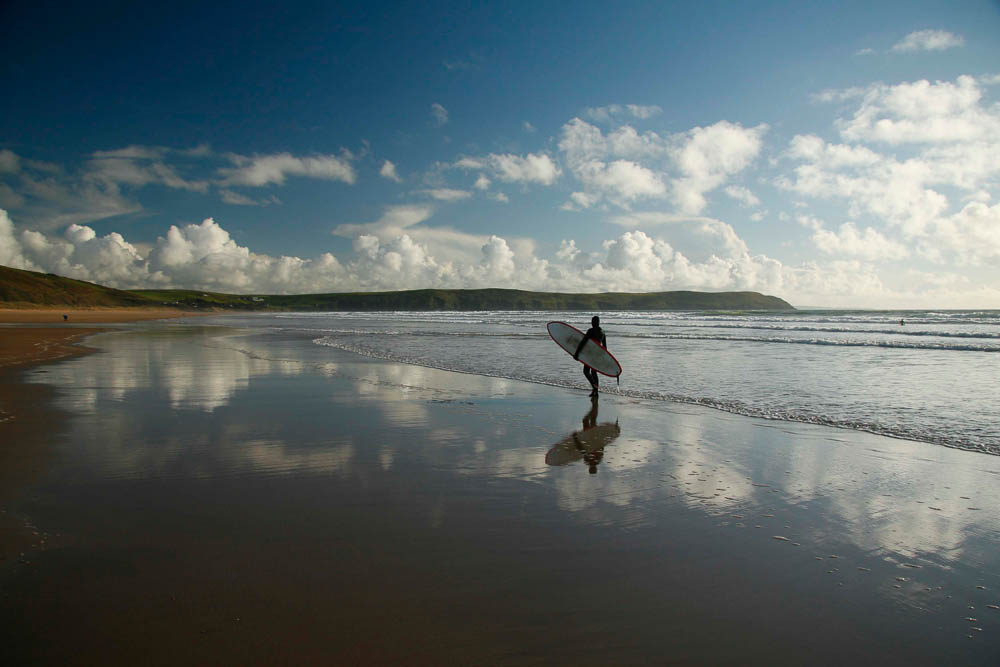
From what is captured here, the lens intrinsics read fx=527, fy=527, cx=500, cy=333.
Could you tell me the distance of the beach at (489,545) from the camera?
3.15 m

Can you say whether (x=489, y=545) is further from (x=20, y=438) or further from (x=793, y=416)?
(x=793, y=416)

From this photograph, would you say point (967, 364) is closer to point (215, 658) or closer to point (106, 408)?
point (215, 658)

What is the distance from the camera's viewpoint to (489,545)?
172 inches

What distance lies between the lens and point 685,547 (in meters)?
4.43

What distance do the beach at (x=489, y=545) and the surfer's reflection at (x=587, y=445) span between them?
65 mm

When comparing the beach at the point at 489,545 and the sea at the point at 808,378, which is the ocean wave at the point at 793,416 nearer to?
the sea at the point at 808,378

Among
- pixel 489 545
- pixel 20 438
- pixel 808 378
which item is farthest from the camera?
pixel 808 378

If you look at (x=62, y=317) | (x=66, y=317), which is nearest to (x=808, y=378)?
(x=66, y=317)

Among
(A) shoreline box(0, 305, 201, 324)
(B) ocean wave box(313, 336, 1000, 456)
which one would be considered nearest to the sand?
(A) shoreline box(0, 305, 201, 324)

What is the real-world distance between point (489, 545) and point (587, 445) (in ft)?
12.5

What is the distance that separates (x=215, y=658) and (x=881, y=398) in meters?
13.6

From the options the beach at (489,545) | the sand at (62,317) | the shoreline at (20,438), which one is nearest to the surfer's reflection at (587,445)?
the beach at (489,545)

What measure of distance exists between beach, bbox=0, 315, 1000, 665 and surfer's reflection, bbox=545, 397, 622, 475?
6 centimetres

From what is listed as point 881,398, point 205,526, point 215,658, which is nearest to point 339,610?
point 215,658
